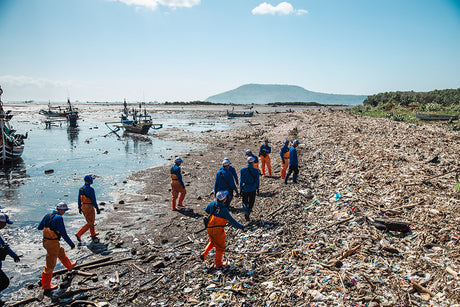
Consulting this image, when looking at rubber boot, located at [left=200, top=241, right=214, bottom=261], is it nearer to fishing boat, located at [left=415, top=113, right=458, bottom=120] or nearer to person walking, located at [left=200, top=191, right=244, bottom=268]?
person walking, located at [left=200, top=191, right=244, bottom=268]

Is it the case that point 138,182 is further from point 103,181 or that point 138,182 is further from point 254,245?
point 254,245

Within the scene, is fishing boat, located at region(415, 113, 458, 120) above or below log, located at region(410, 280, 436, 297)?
above

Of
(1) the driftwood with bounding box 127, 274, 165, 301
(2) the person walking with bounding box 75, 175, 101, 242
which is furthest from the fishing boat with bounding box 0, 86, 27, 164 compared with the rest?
(1) the driftwood with bounding box 127, 274, 165, 301

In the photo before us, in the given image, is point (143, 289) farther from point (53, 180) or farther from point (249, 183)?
point (53, 180)

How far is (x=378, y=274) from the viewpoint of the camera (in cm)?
530

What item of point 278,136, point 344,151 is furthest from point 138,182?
point 278,136

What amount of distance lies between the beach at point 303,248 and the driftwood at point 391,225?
0.43 feet

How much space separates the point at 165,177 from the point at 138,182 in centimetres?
174

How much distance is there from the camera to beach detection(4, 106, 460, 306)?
5172 millimetres

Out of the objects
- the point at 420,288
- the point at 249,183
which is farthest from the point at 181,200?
the point at 420,288

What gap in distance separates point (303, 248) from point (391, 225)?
2.38 metres

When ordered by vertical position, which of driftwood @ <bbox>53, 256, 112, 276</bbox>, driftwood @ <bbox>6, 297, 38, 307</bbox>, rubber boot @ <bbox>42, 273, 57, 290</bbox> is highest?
rubber boot @ <bbox>42, 273, 57, 290</bbox>

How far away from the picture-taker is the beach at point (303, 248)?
517cm

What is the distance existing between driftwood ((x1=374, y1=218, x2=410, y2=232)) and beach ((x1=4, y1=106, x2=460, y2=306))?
0.13 metres
